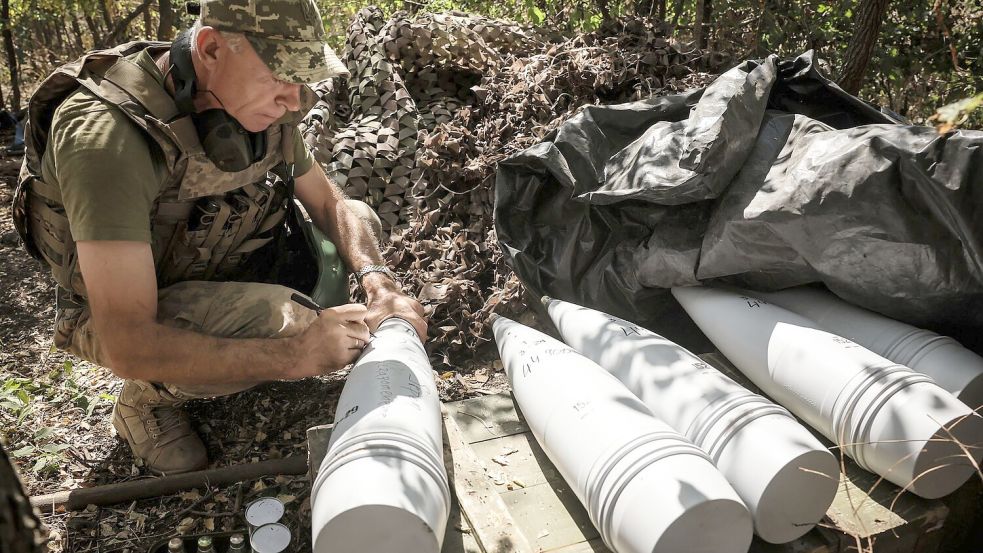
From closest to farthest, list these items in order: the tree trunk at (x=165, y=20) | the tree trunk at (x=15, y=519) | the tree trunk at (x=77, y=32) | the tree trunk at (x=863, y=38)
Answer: the tree trunk at (x=15, y=519) < the tree trunk at (x=863, y=38) < the tree trunk at (x=165, y=20) < the tree trunk at (x=77, y=32)

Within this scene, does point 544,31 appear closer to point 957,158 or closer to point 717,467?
point 957,158

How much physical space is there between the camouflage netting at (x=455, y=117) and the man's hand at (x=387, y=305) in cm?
43

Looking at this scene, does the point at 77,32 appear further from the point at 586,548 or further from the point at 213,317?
the point at 586,548

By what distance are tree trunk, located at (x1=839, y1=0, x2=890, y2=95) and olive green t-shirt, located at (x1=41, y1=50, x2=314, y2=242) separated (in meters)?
3.45

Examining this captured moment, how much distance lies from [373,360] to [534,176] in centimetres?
117

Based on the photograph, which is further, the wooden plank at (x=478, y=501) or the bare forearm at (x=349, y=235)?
the bare forearm at (x=349, y=235)

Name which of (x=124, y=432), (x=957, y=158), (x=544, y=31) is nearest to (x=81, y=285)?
(x=124, y=432)

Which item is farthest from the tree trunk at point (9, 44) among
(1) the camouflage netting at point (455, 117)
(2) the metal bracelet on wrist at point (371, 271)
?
(2) the metal bracelet on wrist at point (371, 271)

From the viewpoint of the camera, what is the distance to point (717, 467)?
192 centimetres

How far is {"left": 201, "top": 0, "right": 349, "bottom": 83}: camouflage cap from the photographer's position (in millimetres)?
2244

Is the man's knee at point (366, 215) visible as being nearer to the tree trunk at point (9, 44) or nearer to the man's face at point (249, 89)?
the man's face at point (249, 89)

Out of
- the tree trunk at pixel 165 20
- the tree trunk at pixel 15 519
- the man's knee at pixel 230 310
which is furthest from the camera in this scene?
the tree trunk at pixel 165 20

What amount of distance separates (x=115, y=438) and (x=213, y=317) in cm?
80

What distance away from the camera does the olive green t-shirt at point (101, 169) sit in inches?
81.2
